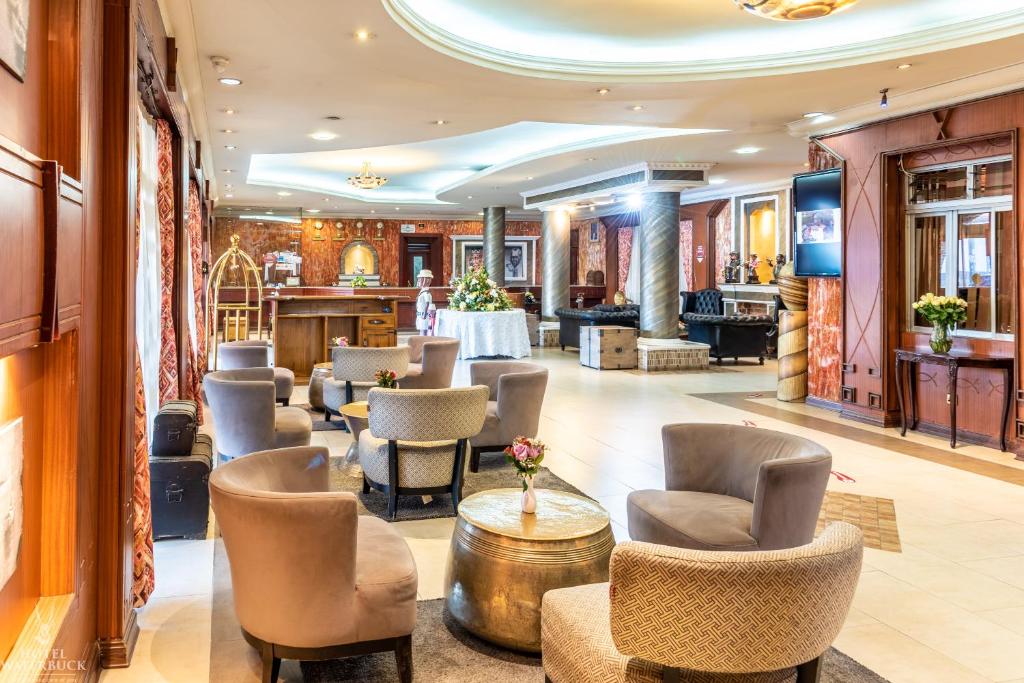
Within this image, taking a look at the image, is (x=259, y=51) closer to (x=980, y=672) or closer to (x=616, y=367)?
(x=980, y=672)

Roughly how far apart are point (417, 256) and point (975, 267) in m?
17.2

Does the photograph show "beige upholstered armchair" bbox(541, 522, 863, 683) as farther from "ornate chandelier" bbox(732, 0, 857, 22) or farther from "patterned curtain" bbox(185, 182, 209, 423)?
"patterned curtain" bbox(185, 182, 209, 423)

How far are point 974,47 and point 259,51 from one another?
17.6 feet

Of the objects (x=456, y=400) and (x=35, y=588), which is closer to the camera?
(x=35, y=588)

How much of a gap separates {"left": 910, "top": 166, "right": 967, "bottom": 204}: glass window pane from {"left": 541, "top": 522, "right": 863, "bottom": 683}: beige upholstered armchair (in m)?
6.50

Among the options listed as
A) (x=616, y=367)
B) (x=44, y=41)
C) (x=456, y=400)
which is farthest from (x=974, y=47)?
(x=616, y=367)

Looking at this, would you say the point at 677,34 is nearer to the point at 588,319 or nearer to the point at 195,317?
the point at 195,317

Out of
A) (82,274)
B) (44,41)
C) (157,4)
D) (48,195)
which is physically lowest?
(82,274)

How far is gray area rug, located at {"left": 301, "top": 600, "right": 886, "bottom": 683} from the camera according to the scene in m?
2.87

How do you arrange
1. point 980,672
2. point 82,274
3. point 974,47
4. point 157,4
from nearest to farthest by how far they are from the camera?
point 82,274 < point 980,672 < point 157,4 < point 974,47

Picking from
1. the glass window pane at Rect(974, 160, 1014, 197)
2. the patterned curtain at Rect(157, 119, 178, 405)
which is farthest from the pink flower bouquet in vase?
the glass window pane at Rect(974, 160, 1014, 197)

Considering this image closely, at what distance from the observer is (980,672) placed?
2930 mm

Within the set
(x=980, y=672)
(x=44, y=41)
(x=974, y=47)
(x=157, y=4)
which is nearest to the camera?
(x=44, y=41)

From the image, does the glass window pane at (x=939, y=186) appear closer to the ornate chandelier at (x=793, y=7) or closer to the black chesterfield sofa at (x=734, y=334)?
Result: the ornate chandelier at (x=793, y=7)
